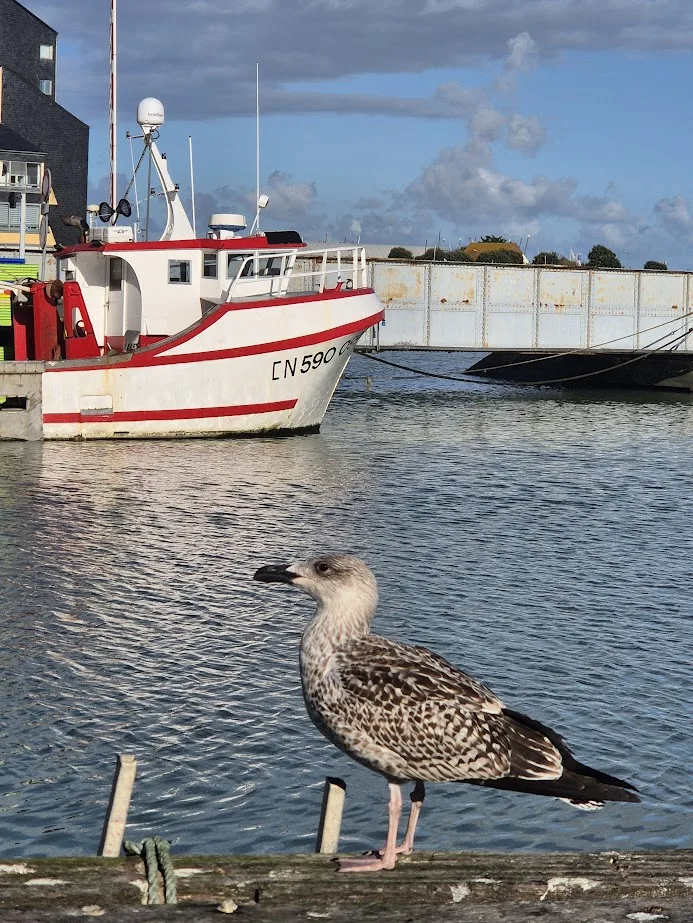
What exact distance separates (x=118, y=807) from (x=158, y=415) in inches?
898

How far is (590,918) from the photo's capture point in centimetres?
550

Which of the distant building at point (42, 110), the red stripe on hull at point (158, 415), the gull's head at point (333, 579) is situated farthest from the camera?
the distant building at point (42, 110)

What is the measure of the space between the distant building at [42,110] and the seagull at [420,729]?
2583 inches

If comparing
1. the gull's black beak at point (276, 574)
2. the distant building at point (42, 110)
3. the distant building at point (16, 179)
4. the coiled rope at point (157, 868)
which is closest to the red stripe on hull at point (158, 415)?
the gull's black beak at point (276, 574)

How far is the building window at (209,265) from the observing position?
29391mm

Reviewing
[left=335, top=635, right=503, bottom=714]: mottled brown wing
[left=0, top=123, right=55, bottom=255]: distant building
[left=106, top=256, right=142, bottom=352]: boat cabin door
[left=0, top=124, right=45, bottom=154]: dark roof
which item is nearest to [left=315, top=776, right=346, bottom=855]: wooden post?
[left=335, top=635, right=503, bottom=714]: mottled brown wing

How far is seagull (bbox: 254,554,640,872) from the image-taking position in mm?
5871

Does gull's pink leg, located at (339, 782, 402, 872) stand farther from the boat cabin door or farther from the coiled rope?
the boat cabin door

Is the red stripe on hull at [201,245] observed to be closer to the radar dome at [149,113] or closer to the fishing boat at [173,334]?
the fishing boat at [173,334]

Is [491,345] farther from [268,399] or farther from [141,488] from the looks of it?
[141,488]

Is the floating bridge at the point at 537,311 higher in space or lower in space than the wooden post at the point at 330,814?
higher

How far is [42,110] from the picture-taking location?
73875mm

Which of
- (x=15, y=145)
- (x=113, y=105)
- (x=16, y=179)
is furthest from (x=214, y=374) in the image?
(x=16, y=179)

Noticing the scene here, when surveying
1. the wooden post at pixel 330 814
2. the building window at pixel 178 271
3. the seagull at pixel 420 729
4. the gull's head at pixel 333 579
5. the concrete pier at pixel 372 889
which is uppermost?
the building window at pixel 178 271
